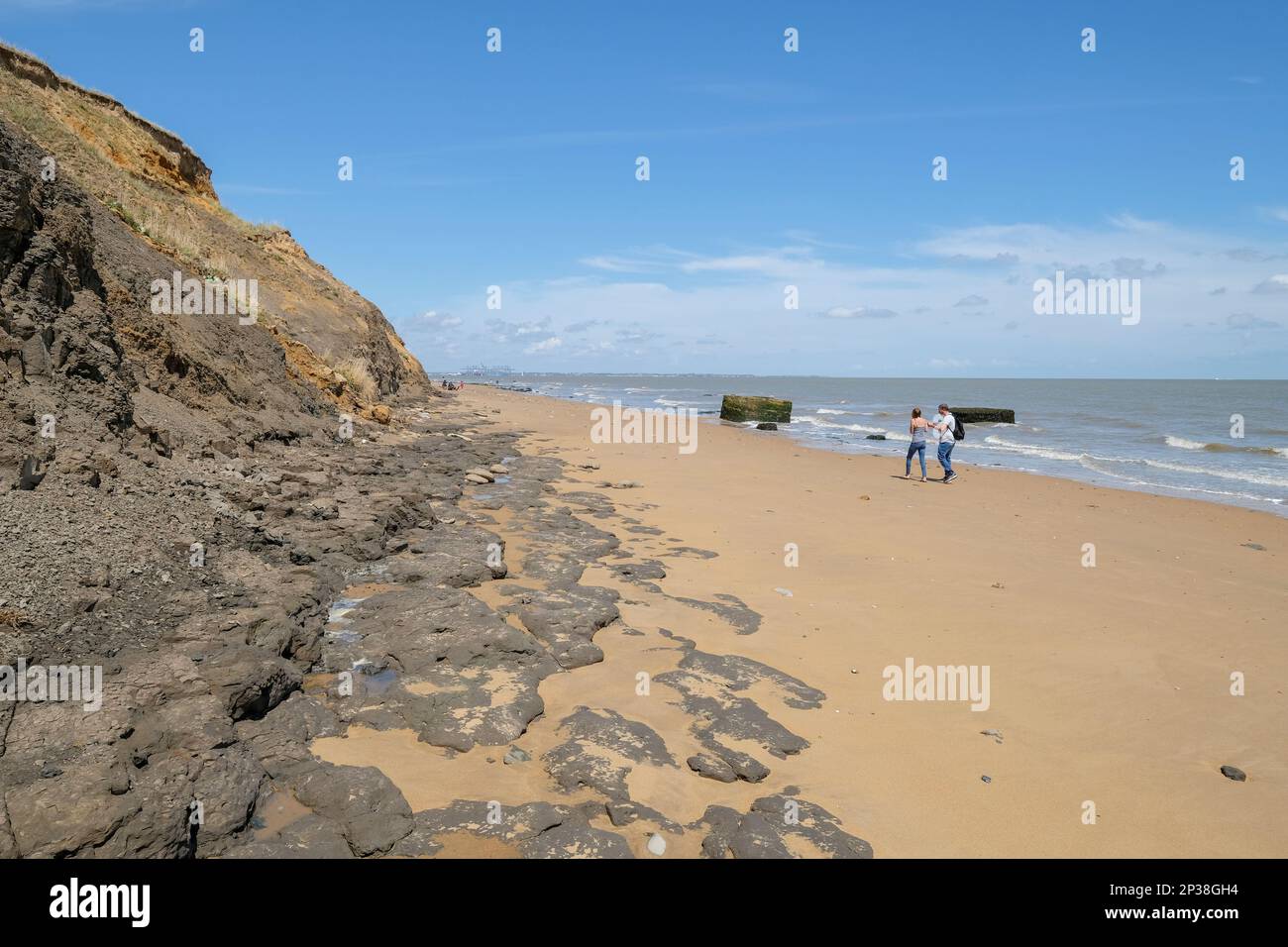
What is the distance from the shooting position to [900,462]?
20.1 m

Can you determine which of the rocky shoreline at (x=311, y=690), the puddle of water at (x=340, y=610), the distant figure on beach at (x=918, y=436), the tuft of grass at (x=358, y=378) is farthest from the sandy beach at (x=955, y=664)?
the tuft of grass at (x=358, y=378)

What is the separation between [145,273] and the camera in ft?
32.9

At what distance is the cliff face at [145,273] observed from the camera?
647cm

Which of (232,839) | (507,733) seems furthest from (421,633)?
(232,839)

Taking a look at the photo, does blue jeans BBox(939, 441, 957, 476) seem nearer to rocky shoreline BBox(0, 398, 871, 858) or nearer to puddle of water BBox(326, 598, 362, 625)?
rocky shoreline BBox(0, 398, 871, 858)

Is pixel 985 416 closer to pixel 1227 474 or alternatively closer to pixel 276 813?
pixel 1227 474

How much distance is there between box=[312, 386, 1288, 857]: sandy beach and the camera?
3852mm

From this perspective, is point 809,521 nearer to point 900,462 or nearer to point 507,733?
point 507,733

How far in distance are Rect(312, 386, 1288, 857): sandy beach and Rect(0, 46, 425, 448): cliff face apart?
4112mm

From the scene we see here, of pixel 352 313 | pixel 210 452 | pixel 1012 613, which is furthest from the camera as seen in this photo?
pixel 352 313

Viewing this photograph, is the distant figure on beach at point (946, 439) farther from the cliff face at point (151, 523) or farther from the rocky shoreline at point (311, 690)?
the rocky shoreline at point (311, 690)

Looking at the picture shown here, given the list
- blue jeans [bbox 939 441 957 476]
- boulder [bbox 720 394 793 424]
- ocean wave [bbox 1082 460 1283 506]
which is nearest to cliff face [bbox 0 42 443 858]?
blue jeans [bbox 939 441 957 476]

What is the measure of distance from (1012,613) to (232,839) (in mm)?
6773

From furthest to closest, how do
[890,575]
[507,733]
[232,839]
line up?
1. [890,575]
2. [507,733]
3. [232,839]
